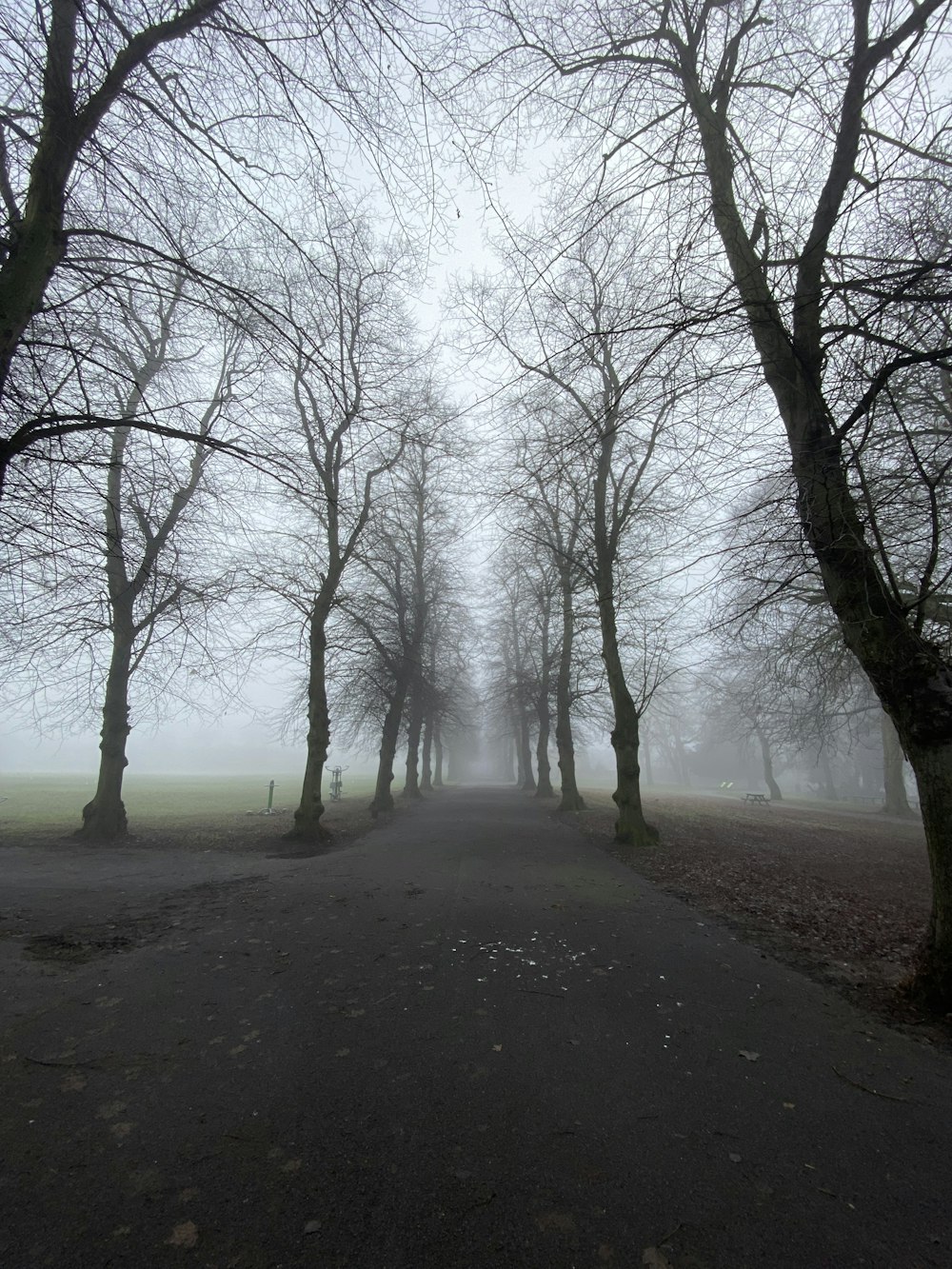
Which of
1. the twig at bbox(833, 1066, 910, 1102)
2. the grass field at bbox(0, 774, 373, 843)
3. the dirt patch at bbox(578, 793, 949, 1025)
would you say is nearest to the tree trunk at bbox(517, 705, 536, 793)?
the grass field at bbox(0, 774, 373, 843)

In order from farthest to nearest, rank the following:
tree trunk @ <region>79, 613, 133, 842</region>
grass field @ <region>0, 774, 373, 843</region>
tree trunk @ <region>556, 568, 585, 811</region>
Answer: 1. tree trunk @ <region>556, 568, 585, 811</region>
2. grass field @ <region>0, 774, 373, 843</region>
3. tree trunk @ <region>79, 613, 133, 842</region>

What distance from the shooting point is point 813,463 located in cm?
440

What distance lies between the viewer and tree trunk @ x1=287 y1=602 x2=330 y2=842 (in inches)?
481

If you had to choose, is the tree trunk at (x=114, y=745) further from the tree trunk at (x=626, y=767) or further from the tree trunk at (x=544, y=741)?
the tree trunk at (x=544, y=741)

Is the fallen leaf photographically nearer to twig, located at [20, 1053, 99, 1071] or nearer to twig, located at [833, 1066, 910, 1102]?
twig, located at [20, 1053, 99, 1071]

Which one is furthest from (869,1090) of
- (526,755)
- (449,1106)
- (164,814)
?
(526,755)

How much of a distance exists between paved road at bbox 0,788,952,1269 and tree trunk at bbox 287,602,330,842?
6.66 meters

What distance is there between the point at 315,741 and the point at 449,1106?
10268 mm

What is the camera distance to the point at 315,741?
41.2 ft

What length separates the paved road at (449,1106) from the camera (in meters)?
2.12

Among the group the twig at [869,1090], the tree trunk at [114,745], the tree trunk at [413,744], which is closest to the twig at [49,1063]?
the twig at [869,1090]

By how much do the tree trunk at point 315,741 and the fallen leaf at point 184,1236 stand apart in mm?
10261

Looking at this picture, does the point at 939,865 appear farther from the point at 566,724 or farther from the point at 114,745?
the point at 566,724

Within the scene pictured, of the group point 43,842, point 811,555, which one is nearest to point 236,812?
point 43,842
